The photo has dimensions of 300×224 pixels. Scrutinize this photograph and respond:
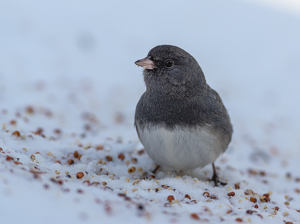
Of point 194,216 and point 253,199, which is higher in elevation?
point 253,199

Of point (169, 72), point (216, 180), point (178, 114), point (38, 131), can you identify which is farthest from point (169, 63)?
point (38, 131)

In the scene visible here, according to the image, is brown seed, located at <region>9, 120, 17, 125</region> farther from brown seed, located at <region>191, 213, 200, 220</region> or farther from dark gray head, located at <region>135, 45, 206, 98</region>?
brown seed, located at <region>191, 213, 200, 220</region>

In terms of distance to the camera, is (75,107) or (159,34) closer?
(75,107)

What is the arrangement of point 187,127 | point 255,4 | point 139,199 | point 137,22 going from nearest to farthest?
1. point 139,199
2. point 187,127
3. point 137,22
4. point 255,4

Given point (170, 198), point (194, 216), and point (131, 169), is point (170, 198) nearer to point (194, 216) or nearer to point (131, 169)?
point (194, 216)

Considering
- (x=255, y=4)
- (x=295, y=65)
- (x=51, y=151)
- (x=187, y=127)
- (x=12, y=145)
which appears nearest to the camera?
(x=187, y=127)

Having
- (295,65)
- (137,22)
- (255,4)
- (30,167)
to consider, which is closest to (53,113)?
(30,167)

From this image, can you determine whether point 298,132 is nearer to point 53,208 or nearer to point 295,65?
point 295,65
